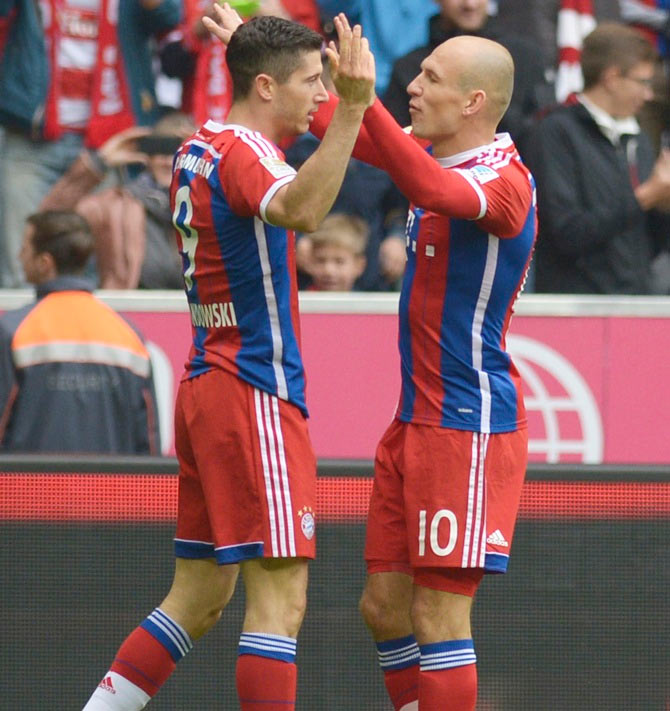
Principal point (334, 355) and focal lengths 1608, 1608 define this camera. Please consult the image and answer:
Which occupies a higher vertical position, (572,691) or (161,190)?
(161,190)

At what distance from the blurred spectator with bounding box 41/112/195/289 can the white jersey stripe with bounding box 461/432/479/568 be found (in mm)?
3245

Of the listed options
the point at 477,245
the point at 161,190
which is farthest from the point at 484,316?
the point at 161,190

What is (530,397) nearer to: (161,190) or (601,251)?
(601,251)

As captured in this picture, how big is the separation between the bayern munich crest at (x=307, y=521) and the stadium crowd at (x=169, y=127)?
Answer: 10.2 feet

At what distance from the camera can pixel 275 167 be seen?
4184 mm

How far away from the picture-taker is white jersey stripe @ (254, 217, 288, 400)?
4332 mm

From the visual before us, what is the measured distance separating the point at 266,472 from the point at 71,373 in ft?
6.92

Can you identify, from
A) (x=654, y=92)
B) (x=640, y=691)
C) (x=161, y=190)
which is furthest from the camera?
→ (x=654, y=92)

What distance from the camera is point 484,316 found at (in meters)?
4.46

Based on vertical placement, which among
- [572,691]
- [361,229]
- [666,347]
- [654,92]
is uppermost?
[654,92]

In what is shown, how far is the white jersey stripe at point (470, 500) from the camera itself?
4336 mm

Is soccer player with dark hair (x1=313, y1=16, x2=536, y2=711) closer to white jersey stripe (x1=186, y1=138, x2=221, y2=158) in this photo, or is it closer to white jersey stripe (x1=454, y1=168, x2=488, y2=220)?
white jersey stripe (x1=454, y1=168, x2=488, y2=220)

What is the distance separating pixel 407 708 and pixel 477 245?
132 cm

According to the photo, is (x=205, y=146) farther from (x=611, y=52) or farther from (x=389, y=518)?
(x=611, y=52)
